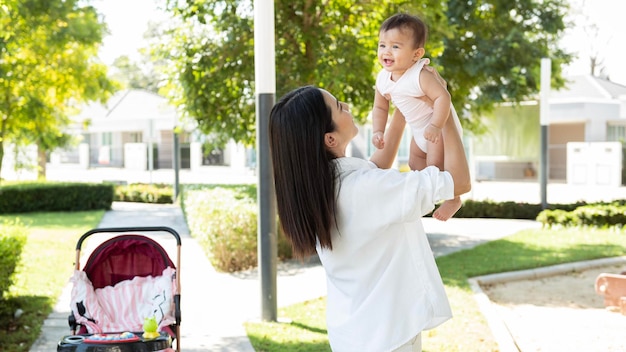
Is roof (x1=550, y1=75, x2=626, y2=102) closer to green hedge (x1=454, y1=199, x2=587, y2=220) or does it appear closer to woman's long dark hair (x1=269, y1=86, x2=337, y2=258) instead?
green hedge (x1=454, y1=199, x2=587, y2=220)

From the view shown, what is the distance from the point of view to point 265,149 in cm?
707

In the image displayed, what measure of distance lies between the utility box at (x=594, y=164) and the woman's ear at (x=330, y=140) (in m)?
29.7

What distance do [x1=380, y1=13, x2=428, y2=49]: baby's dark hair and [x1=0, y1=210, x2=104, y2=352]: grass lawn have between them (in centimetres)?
472

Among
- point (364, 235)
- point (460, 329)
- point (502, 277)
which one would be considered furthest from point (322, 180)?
point (502, 277)

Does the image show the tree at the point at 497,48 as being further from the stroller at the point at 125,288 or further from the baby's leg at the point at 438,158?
the baby's leg at the point at 438,158

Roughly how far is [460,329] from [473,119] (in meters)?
11.7

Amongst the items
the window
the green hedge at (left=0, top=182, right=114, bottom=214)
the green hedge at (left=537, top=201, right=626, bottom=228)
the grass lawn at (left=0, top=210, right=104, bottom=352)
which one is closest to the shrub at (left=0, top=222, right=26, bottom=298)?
the grass lawn at (left=0, top=210, right=104, bottom=352)

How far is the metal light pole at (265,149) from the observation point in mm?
6848

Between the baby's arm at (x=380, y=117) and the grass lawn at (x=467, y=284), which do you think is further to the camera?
the grass lawn at (x=467, y=284)

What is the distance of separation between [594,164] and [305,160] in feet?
99.6

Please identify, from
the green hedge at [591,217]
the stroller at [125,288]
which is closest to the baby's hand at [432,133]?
the stroller at [125,288]

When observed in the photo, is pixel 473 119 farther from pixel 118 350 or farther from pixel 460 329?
pixel 118 350

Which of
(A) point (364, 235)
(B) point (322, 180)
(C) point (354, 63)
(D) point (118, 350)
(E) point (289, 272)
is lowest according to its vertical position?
(E) point (289, 272)

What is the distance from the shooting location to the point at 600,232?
14305 millimetres
